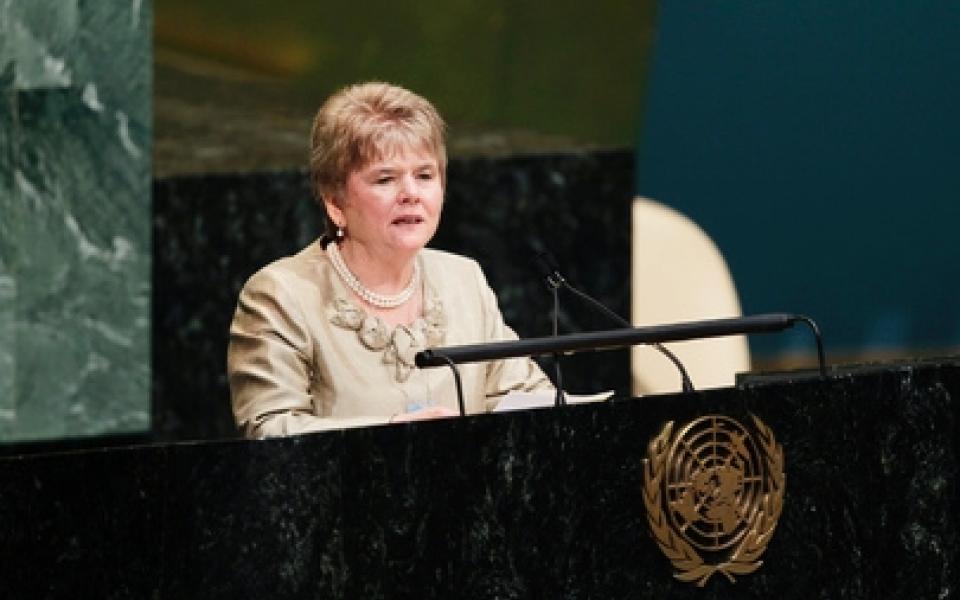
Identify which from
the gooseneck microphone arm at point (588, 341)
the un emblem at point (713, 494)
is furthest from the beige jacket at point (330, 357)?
the un emblem at point (713, 494)

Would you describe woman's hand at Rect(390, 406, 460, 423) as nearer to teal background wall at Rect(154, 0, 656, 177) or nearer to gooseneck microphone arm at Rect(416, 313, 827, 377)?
gooseneck microphone arm at Rect(416, 313, 827, 377)

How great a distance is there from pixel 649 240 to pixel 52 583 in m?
3.11

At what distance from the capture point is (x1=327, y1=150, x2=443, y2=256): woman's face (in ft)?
12.8

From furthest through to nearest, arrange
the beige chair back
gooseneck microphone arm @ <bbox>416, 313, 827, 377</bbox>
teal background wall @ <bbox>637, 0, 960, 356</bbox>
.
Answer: teal background wall @ <bbox>637, 0, 960, 356</bbox>, the beige chair back, gooseneck microphone arm @ <bbox>416, 313, 827, 377</bbox>

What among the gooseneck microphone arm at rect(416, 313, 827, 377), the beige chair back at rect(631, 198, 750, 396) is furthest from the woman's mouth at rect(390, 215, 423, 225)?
the beige chair back at rect(631, 198, 750, 396)

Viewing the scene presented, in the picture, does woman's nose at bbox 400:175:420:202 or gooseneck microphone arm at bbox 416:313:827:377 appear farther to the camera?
woman's nose at bbox 400:175:420:202

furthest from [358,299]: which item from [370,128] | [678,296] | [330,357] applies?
[678,296]

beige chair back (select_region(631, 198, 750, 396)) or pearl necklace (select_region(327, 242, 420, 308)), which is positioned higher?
beige chair back (select_region(631, 198, 750, 396))

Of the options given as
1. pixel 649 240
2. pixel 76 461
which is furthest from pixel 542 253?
pixel 649 240

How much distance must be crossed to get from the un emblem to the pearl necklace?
0.73 metres

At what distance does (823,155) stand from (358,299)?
3.16 metres

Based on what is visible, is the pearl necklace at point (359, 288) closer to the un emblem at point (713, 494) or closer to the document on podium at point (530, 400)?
the document on podium at point (530, 400)

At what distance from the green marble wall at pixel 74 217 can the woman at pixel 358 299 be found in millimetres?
1821

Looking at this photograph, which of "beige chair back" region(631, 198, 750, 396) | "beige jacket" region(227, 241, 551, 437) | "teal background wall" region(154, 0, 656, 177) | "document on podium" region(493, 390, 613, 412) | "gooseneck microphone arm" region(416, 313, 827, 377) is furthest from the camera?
"teal background wall" region(154, 0, 656, 177)
